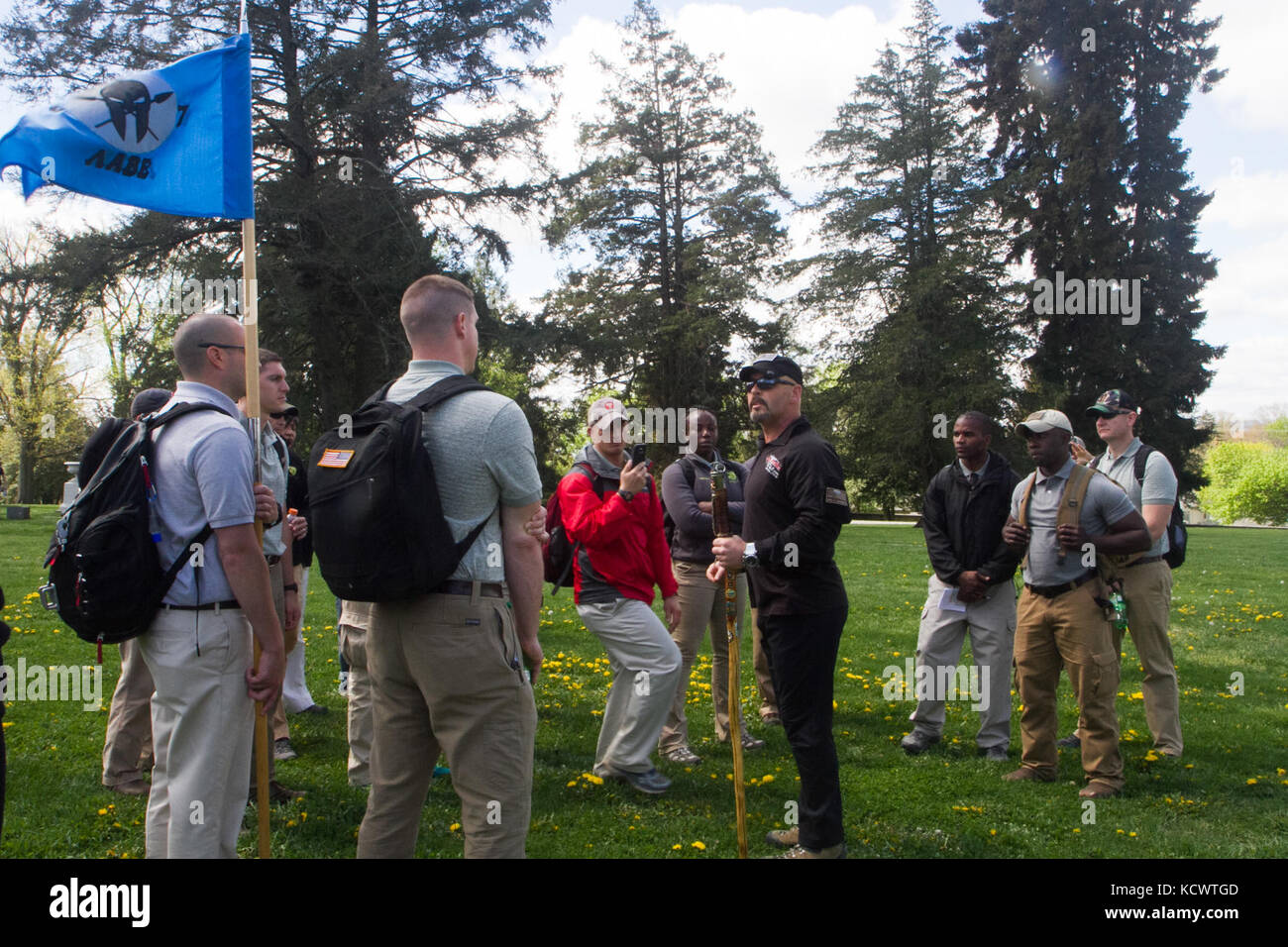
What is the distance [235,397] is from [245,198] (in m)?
0.98

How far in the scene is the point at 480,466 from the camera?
3.32 metres

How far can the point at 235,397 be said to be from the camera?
13.6 feet

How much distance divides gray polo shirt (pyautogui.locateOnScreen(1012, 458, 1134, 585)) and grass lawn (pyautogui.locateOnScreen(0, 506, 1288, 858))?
53.3 inches

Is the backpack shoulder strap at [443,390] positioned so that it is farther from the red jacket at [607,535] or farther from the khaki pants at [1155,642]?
the khaki pants at [1155,642]

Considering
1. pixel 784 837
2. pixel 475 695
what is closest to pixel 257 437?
pixel 475 695

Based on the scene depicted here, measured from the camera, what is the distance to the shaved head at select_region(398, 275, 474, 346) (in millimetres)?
3555

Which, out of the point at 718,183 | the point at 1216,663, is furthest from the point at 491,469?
the point at 718,183

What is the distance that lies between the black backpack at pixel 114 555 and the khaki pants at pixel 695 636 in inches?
154

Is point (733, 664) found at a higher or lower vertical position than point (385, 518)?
lower

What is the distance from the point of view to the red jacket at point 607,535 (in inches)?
229

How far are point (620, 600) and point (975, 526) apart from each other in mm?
2879

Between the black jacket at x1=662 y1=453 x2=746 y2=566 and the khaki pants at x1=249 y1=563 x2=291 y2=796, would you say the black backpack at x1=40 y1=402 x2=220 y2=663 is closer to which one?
the khaki pants at x1=249 y1=563 x2=291 y2=796

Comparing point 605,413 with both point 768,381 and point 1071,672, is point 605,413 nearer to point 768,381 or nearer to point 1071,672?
point 768,381

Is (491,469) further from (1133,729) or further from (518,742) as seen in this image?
(1133,729)
